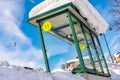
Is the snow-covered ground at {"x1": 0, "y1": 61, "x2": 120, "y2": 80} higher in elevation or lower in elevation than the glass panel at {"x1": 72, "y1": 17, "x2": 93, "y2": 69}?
lower

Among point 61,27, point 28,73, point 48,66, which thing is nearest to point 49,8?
point 61,27

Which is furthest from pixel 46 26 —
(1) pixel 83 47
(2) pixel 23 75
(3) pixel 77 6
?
(2) pixel 23 75

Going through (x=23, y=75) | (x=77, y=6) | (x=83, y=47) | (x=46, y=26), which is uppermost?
(x=77, y=6)

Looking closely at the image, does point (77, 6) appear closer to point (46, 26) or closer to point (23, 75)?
point (46, 26)

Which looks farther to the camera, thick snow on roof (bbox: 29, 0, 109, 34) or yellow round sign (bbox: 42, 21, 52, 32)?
yellow round sign (bbox: 42, 21, 52, 32)

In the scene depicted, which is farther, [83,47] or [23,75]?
[83,47]

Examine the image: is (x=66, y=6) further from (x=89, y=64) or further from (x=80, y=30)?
(x=89, y=64)

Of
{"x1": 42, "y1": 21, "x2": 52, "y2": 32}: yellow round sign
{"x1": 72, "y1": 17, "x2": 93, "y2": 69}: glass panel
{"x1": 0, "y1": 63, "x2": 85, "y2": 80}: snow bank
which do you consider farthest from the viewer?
{"x1": 42, "y1": 21, "x2": 52, "y2": 32}: yellow round sign

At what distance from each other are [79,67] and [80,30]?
7.36 feet

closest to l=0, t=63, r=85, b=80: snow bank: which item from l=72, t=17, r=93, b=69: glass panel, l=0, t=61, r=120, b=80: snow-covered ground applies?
l=0, t=61, r=120, b=80: snow-covered ground

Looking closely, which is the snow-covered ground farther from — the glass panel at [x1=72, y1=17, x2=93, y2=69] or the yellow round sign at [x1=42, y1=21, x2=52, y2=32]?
the yellow round sign at [x1=42, y1=21, x2=52, y2=32]

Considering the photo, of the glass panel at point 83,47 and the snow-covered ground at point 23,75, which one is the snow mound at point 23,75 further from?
the glass panel at point 83,47

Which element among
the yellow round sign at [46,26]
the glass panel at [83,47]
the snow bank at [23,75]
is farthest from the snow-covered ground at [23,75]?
the yellow round sign at [46,26]

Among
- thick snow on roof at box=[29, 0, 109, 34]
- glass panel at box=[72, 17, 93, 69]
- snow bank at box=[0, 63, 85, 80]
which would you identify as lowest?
snow bank at box=[0, 63, 85, 80]
